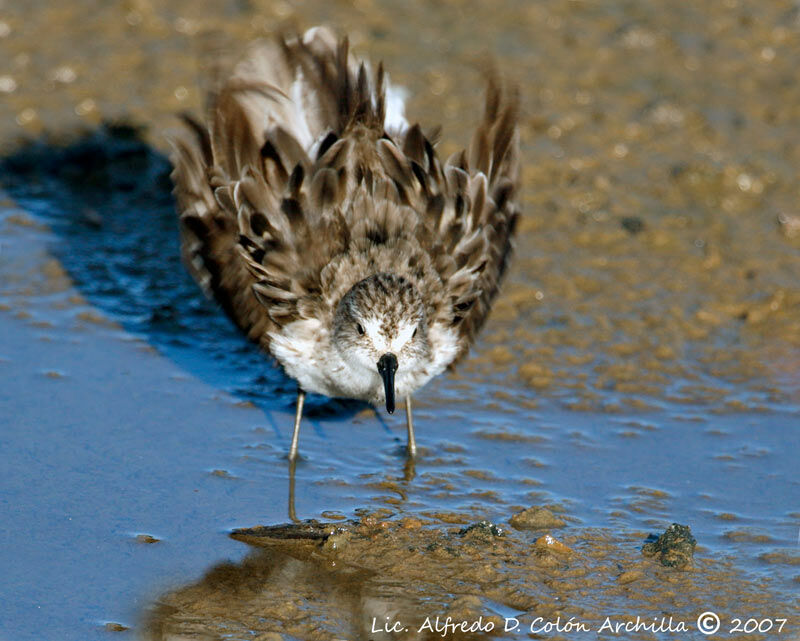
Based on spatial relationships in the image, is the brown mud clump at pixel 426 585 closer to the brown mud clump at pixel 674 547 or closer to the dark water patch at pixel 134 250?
the brown mud clump at pixel 674 547

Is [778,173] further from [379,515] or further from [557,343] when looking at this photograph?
[379,515]

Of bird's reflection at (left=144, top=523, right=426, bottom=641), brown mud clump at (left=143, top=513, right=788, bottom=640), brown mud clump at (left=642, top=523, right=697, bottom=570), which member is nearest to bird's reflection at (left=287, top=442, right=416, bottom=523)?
brown mud clump at (left=143, top=513, right=788, bottom=640)

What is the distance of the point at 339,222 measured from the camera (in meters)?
6.28

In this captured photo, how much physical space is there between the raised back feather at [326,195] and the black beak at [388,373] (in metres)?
0.46

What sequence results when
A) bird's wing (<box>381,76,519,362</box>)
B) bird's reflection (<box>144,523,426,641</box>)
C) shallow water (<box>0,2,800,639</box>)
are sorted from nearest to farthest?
bird's reflection (<box>144,523,426,641</box>)
shallow water (<box>0,2,800,639</box>)
bird's wing (<box>381,76,519,362</box>)

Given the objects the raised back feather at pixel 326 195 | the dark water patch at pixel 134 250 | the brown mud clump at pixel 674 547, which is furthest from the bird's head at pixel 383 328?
the brown mud clump at pixel 674 547

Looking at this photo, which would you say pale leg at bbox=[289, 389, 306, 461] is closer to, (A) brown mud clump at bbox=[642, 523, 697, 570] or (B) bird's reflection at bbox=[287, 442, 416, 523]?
(B) bird's reflection at bbox=[287, 442, 416, 523]

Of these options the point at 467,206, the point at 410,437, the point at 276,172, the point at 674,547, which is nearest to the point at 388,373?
the point at 410,437

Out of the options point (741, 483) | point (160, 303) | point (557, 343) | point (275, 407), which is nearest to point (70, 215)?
point (160, 303)

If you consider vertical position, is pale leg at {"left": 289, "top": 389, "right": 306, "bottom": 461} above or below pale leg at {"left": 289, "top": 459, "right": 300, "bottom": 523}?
above

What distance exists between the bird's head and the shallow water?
2.14 feet

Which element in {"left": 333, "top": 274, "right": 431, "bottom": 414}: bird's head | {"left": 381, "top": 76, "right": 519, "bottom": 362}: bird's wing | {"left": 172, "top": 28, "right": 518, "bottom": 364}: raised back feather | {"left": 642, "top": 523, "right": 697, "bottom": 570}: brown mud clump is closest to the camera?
{"left": 642, "top": 523, "right": 697, "bottom": 570}: brown mud clump

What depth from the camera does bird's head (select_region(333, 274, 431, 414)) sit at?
19.1ft

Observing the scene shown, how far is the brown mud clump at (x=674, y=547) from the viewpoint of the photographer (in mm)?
5445
